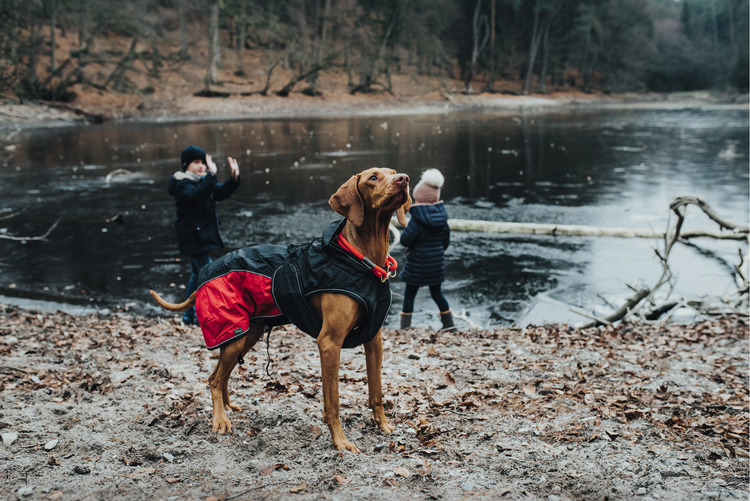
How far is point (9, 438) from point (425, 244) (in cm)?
477

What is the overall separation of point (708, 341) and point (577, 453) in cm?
366

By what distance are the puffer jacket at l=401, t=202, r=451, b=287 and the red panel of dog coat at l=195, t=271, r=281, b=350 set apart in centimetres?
333

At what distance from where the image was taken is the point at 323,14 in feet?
190

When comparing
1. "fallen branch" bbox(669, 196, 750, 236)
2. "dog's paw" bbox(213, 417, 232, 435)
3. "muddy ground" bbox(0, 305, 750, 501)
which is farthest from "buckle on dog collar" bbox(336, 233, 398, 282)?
"fallen branch" bbox(669, 196, 750, 236)

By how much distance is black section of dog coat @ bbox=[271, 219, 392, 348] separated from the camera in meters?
3.58

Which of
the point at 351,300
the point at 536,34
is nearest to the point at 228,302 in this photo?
the point at 351,300

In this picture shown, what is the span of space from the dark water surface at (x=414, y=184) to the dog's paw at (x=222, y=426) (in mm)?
4072

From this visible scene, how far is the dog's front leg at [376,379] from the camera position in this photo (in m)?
3.89

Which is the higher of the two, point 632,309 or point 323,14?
point 323,14

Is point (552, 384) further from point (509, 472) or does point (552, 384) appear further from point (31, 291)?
point (31, 291)

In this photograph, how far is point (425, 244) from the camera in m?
7.05

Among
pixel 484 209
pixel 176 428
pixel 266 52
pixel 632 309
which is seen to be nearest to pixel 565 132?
pixel 484 209

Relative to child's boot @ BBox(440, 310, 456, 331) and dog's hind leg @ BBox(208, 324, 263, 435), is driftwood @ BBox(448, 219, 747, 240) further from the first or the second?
dog's hind leg @ BBox(208, 324, 263, 435)

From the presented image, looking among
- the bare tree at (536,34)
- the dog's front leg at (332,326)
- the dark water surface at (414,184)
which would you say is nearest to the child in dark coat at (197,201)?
the dark water surface at (414,184)
